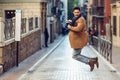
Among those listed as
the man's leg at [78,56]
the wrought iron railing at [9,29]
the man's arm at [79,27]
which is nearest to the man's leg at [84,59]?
the man's leg at [78,56]

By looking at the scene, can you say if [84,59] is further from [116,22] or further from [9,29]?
[116,22]

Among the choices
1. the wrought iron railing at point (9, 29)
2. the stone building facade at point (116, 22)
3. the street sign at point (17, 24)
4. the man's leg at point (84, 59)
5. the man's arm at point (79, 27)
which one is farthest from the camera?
the stone building facade at point (116, 22)

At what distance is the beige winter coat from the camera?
12.0 m

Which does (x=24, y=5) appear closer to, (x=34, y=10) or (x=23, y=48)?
(x=34, y=10)

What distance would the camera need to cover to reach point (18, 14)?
21.9 metres

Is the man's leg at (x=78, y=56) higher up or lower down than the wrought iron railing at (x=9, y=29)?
lower down

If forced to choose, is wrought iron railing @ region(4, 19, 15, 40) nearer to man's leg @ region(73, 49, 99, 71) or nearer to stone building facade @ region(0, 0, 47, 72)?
stone building facade @ region(0, 0, 47, 72)

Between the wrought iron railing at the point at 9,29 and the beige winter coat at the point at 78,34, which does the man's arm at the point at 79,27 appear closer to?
the beige winter coat at the point at 78,34

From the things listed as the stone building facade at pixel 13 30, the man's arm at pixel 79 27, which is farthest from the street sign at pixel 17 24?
the man's arm at pixel 79 27

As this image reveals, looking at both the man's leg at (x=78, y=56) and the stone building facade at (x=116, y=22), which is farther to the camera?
the stone building facade at (x=116, y=22)

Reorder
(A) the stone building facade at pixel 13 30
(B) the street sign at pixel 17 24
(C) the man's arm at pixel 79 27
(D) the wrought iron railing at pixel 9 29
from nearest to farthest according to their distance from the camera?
(C) the man's arm at pixel 79 27 < (A) the stone building facade at pixel 13 30 < (D) the wrought iron railing at pixel 9 29 < (B) the street sign at pixel 17 24

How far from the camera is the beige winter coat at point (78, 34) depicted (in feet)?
39.4

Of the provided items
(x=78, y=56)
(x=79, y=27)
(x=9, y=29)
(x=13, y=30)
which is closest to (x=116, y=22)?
(x=13, y=30)

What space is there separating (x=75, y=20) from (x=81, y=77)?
5252 mm
